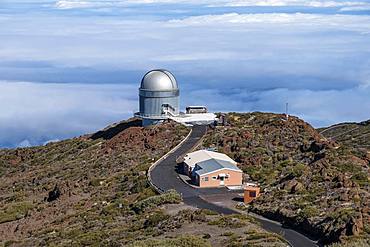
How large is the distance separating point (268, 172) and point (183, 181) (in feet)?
18.5

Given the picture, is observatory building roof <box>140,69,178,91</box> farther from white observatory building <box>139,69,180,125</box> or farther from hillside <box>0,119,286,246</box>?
hillside <box>0,119,286,246</box>

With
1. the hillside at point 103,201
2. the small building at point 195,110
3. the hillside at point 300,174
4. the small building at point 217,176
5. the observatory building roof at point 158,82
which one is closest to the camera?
the hillside at point 103,201

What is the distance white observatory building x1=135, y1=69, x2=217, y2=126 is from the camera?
193 feet

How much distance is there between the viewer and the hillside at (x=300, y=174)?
95.3 feet

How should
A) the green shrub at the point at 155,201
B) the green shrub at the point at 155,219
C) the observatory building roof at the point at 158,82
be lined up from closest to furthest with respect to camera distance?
the green shrub at the point at 155,219, the green shrub at the point at 155,201, the observatory building roof at the point at 158,82

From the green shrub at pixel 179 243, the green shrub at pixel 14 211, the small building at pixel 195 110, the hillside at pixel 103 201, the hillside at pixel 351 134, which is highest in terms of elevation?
the small building at pixel 195 110

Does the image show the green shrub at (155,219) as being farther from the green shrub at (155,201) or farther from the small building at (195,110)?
the small building at (195,110)

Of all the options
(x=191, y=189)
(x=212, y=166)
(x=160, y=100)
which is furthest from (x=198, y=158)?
(x=160, y=100)

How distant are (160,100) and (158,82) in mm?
1620

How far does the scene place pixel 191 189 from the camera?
39.9m

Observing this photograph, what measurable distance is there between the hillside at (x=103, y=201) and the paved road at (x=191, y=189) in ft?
2.99

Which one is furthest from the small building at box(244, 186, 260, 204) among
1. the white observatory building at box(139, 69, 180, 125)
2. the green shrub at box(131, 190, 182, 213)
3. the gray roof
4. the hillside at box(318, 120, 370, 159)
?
the hillside at box(318, 120, 370, 159)

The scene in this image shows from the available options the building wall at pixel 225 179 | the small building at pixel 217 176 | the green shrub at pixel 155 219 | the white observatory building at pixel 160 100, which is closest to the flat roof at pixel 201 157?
the small building at pixel 217 176

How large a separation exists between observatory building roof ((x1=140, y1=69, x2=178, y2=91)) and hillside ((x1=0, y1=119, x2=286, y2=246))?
394cm
